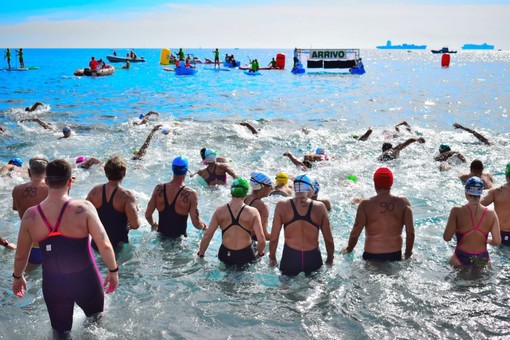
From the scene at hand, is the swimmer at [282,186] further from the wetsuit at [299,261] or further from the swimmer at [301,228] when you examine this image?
the wetsuit at [299,261]

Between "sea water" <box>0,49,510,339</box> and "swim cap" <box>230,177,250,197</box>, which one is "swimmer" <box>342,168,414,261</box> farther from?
"swim cap" <box>230,177,250,197</box>

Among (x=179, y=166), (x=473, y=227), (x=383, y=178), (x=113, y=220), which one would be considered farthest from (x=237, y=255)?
(x=473, y=227)

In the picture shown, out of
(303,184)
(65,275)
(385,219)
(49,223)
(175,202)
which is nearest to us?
(49,223)

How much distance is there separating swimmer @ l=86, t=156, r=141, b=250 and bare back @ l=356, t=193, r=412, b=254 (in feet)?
11.1

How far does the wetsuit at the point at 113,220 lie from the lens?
23.2 ft

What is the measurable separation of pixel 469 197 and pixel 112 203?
521 cm

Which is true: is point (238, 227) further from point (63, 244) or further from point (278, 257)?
point (63, 244)

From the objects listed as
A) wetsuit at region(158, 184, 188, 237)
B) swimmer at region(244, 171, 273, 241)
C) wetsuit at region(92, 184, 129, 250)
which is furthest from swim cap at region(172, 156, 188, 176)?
swimmer at region(244, 171, 273, 241)

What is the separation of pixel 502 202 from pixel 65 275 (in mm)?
6580

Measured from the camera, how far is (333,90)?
1892 inches

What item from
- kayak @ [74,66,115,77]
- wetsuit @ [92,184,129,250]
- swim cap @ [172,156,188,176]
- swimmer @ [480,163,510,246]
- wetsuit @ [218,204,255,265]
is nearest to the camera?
wetsuit @ [218,204,255,265]

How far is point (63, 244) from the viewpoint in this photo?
14.9ft

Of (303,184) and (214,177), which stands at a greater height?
(303,184)

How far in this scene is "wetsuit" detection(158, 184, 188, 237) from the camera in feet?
25.4
